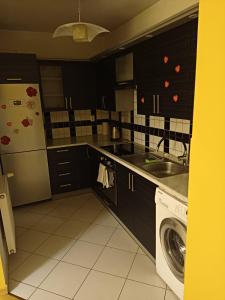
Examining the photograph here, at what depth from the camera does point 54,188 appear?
330 centimetres

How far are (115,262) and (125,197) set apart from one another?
2.07 feet

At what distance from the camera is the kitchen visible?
172 centimetres

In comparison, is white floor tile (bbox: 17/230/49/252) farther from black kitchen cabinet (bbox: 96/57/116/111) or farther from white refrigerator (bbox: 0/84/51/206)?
black kitchen cabinet (bbox: 96/57/116/111)

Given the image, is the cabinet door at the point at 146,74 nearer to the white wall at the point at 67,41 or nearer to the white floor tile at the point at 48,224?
the white wall at the point at 67,41

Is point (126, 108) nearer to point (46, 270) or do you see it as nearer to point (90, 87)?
point (90, 87)

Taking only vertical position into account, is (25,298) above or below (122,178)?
below

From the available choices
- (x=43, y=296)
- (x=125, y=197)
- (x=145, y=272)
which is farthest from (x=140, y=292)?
(x=125, y=197)

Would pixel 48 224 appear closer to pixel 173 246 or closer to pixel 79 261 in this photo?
pixel 79 261

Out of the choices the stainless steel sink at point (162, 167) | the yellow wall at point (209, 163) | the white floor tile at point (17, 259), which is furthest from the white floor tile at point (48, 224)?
the yellow wall at point (209, 163)

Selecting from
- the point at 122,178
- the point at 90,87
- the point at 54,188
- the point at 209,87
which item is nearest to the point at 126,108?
the point at 90,87

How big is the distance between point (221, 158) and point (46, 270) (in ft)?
6.17

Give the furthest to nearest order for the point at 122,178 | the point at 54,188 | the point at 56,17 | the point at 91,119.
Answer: the point at 91,119
the point at 54,188
the point at 56,17
the point at 122,178

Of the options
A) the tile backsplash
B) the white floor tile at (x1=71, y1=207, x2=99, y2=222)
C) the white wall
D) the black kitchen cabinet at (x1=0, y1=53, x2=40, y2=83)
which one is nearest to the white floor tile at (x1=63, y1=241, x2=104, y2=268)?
the white floor tile at (x1=71, y1=207, x2=99, y2=222)

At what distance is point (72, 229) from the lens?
2613 millimetres
